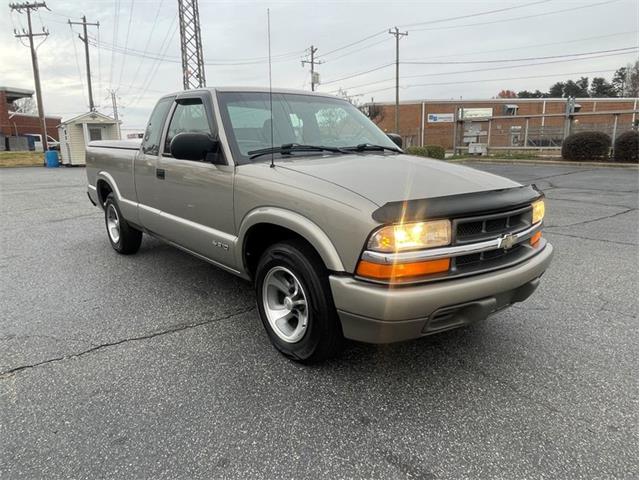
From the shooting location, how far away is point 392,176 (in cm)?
279

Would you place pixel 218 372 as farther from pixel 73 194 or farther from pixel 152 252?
pixel 73 194

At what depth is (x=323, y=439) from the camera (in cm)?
227

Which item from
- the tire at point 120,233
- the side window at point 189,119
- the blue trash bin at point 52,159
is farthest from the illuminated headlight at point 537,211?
the blue trash bin at point 52,159

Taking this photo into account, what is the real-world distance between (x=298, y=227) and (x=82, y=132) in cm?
2827

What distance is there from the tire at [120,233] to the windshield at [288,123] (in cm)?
259

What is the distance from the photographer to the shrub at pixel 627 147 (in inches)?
652

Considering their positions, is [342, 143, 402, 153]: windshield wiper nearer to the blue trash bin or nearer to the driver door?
the driver door

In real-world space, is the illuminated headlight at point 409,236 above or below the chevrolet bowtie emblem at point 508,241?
above

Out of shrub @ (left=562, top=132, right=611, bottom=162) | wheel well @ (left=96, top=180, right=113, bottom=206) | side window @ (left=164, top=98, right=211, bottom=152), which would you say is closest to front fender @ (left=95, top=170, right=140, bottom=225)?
wheel well @ (left=96, top=180, right=113, bottom=206)

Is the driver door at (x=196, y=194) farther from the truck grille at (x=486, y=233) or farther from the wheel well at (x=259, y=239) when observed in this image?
the truck grille at (x=486, y=233)

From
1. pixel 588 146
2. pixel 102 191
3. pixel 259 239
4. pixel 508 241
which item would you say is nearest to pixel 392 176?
pixel 508 241

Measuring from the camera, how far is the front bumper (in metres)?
2.31

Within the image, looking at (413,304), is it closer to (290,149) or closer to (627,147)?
(290,149)

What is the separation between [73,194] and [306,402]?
484 inches
